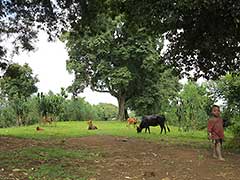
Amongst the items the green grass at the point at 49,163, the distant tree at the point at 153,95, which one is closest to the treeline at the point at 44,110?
the distant tree at the point at 153,95

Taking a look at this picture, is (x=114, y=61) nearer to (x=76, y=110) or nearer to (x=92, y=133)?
(x=76, y=110)

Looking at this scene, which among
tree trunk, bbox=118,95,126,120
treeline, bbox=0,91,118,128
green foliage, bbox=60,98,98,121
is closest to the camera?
treeline, bbox=0,91,118,128

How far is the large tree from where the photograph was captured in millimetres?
43531

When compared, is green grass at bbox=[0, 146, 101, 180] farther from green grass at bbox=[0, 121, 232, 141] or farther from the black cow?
the black cow

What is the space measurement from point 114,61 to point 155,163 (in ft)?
113

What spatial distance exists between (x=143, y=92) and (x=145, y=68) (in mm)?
3190

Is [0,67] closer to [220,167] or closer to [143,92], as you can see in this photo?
[220,167]

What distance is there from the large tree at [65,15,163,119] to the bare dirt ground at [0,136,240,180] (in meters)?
28.1

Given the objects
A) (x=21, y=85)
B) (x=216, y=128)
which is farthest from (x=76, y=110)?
(x=216, y=128)

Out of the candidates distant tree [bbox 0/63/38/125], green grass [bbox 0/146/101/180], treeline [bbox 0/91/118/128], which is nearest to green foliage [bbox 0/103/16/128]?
treeline [bbox 0/91/118/128]

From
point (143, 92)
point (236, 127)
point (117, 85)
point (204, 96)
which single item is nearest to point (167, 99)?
point (143, 92)

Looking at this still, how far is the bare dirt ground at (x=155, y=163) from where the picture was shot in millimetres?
9891

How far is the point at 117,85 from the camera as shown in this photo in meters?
44.1

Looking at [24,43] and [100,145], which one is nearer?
[100,145]
